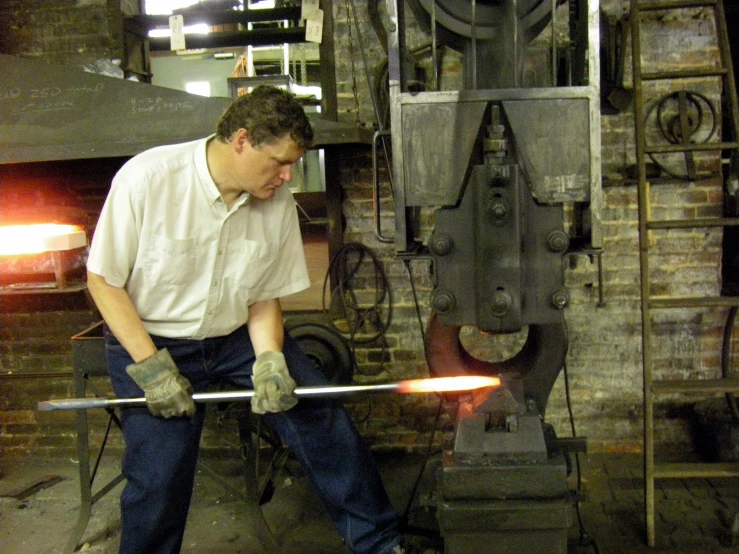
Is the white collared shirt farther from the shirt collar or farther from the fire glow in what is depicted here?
the fire glow

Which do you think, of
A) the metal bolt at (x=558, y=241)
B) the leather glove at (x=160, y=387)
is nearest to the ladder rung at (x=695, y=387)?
the metal bolt at (x=558, y=241)

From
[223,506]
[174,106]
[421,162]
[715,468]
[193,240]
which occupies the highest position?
[174,106]

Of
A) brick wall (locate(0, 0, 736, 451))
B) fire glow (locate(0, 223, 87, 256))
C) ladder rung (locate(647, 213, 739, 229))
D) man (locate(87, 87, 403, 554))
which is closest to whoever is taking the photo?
man (locate(87, 87, 403, 554))

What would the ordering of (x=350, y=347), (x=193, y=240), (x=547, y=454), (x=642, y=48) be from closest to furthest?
(x=547, y=454) → (x=193, y=240) → (x=642, y=48) → (x=350, y=347)

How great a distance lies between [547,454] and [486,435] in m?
0.18

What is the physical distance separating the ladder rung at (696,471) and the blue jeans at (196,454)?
1.29 metres

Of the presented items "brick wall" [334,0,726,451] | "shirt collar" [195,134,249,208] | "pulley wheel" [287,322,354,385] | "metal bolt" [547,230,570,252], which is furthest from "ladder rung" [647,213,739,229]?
"shirt collar" [195,134,249,208]

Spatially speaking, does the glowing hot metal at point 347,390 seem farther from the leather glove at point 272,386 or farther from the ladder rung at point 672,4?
the ladder rung at point 672,4

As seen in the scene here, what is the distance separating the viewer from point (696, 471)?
3.23 metres

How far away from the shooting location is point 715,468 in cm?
324

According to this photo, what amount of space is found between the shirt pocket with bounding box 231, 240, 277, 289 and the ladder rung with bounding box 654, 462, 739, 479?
75.2 inches

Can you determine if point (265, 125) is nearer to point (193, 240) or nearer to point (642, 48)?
point (193, 240)

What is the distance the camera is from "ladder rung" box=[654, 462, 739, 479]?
126 inches

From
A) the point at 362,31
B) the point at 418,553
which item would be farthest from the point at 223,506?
the point at 362,31
